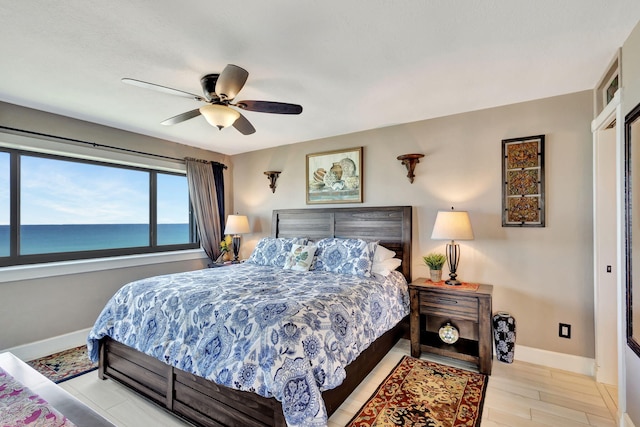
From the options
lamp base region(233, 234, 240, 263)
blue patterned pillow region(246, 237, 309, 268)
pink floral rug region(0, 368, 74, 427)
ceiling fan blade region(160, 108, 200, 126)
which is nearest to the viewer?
pink floral rug region(0, 368, 74, 427)

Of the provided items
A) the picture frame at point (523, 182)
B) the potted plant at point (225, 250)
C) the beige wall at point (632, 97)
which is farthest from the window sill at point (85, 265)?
the beige wall at point (632, 97)

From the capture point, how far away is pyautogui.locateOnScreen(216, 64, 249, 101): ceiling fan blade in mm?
1901

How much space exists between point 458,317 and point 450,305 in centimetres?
12

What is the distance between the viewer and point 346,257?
10.1 feet

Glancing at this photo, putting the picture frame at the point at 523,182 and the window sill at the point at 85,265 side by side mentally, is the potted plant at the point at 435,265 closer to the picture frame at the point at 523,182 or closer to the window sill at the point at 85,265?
the picture frame at the point at 523,182

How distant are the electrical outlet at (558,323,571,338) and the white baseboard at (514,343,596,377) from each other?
17 cm

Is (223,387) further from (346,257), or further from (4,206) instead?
(4,206)

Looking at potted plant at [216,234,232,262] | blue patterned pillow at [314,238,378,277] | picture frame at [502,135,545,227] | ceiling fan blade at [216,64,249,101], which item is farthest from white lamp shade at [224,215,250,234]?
picture frame at [502,135,545,227]

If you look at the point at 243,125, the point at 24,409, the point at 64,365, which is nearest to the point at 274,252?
the point at 243,125

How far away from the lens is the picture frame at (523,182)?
2768 mm

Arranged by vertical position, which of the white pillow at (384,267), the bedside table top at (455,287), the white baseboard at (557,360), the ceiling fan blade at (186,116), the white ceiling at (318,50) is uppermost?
the white ceiling at (318,50)

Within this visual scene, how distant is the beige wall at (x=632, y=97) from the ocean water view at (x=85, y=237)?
4867mm

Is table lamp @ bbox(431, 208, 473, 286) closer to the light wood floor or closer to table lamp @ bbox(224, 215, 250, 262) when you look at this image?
the light wood floor

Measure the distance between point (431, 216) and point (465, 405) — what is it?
182 cm
